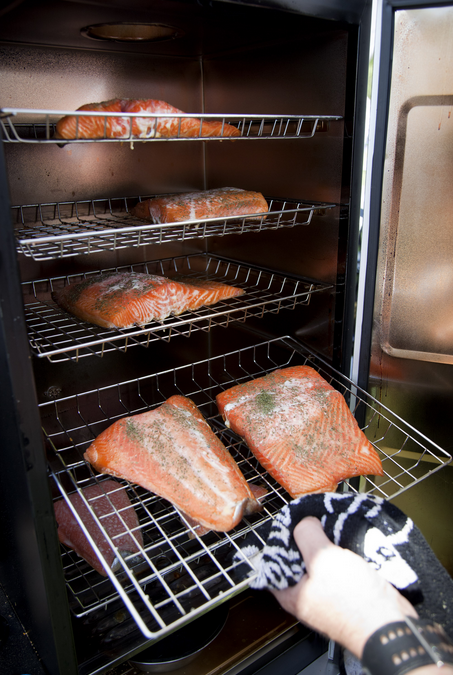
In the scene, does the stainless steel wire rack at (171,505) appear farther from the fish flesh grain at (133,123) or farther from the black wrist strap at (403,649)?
the fish flesh grain at (133,123)

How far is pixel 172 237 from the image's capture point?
1525mm

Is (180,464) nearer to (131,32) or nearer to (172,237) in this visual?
(172,237)

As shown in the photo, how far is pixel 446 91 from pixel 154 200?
0.92 metres

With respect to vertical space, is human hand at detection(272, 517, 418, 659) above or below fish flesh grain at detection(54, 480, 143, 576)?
above

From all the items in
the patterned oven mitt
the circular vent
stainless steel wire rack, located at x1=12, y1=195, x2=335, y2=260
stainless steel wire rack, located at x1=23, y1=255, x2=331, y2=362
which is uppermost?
the circular vent

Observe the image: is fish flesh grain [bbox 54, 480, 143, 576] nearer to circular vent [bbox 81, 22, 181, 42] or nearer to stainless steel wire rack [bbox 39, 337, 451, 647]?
stainless steel wire rack [bbox 39, 337, 451, 647]

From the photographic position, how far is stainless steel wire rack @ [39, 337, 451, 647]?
1.09 m

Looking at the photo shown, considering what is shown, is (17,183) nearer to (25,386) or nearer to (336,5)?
(25,386)

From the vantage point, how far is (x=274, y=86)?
1.65 m

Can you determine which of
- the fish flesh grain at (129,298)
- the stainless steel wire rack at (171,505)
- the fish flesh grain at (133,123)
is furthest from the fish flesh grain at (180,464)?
the fish flesh grain at (133,123)

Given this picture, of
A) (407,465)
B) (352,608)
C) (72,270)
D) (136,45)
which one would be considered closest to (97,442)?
(72,270)

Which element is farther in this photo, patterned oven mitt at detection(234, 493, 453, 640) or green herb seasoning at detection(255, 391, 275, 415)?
green herb seasoning at detection(255, 391, 275, 415)

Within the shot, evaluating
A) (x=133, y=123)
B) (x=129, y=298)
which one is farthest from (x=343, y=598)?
(x=133, y=123)

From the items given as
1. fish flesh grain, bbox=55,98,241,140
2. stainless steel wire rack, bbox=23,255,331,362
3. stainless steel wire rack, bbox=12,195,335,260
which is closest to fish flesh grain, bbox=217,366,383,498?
stainless steel wire rack, bbox=23,255,331,362
